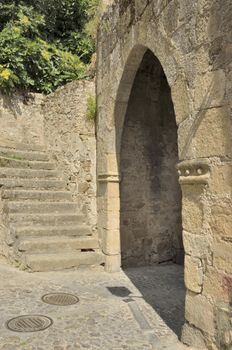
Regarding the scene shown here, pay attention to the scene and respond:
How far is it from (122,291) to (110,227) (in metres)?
1.40

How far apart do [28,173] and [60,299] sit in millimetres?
3558

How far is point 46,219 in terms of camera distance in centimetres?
651

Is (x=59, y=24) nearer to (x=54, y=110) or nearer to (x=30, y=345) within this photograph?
(x=54, y=110)

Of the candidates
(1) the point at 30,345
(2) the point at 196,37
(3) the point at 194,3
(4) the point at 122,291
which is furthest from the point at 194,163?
(4) the point at 122,291

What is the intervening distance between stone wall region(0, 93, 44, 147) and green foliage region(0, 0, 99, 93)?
0.29 m

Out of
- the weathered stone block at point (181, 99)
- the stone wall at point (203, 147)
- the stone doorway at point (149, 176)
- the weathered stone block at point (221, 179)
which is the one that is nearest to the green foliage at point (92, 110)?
the stone doorway at point (149, 176)

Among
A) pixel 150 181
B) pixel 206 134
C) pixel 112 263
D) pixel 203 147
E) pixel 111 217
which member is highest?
pixel 206 134

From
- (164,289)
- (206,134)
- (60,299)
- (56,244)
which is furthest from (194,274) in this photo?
(56,244)

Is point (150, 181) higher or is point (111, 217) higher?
point (150, 181)

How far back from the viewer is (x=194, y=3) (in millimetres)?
3367

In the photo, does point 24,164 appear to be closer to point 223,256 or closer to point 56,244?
point 56,244

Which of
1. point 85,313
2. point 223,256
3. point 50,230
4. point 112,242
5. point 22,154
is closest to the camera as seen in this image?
point 223,256

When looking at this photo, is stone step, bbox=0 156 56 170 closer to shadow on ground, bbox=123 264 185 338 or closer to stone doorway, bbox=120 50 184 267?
stone doorway, bbox=120 50 184 267

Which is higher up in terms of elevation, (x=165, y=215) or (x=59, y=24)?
(x=59, y=24)
